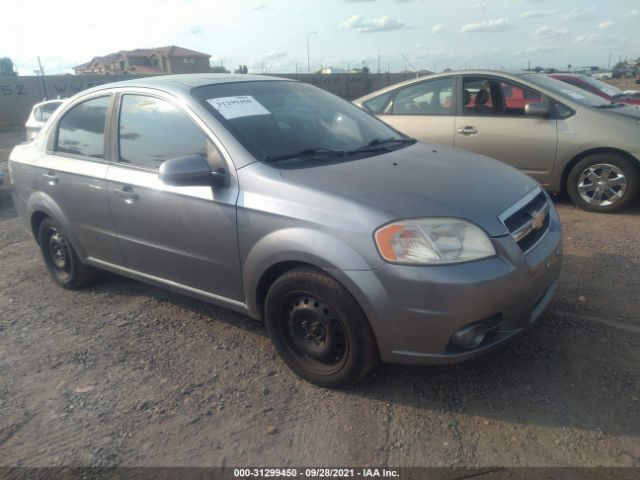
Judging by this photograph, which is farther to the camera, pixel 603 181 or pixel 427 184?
pixel 603 181

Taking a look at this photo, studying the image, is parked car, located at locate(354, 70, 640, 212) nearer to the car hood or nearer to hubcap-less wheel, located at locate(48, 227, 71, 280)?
the car hood

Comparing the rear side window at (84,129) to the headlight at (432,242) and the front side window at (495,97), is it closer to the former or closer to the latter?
the headlight at (432,242)

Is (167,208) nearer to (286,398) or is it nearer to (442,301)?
(286,398)

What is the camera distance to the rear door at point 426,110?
652 cm

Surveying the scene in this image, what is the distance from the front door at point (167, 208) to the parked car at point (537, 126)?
3950 mm

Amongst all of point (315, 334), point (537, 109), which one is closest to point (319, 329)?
point (315, 334)

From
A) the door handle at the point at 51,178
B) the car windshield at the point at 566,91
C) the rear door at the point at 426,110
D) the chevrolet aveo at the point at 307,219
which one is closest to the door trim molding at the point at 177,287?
the chevrolet aveo at the point at 307,219

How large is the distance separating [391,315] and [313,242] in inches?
20.7

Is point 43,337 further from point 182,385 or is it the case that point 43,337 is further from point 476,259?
point 476,259

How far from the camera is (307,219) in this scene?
8.90ft

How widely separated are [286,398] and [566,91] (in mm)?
5167

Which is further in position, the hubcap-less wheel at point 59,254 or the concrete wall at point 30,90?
the concrete wall at point 30,90

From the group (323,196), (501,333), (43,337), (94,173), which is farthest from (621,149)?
(43,337)

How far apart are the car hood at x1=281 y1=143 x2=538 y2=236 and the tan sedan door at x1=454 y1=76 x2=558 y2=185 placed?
9.22 feet
